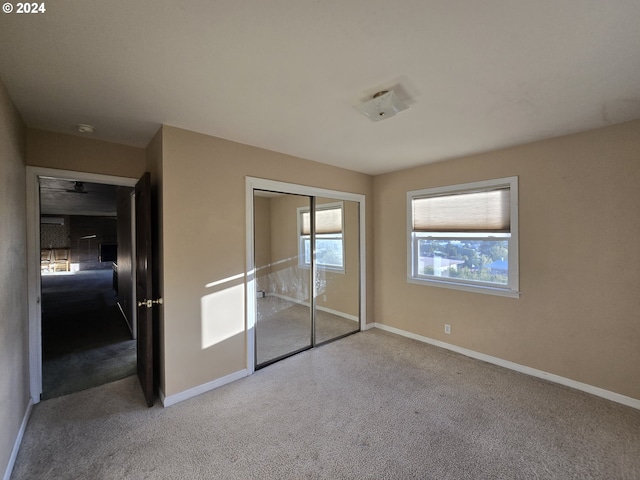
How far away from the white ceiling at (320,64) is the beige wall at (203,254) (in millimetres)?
307

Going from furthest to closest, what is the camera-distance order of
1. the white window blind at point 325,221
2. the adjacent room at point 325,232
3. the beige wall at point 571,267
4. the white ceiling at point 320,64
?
the white window blind at point 325,221 < the beige wall at point 571,267 < the adjacent room at point 325,232 < the white ceiling at point 320,64

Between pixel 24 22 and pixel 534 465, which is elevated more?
pixel 24 22

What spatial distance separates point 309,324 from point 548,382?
2.69m

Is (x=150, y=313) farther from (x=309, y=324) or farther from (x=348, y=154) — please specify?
(x=348, y=154)

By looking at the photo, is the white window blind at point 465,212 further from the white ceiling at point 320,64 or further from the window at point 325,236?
the window at point 325,236

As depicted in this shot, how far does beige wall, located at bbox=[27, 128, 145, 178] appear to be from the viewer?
97.6 inches

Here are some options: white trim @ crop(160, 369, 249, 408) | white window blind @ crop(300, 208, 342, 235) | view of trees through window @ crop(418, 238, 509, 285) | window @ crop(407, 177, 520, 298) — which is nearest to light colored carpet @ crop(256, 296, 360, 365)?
white trim @ crop(160, 369, 249, 408)

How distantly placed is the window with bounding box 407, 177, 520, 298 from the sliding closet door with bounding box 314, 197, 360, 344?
876 millimetres

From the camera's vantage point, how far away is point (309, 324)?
12.6 feet

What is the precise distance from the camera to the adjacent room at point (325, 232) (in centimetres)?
144

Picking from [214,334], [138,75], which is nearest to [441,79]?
[138,75]

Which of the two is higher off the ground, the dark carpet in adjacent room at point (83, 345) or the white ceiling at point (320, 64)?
the white ceiling at point (320, 64)

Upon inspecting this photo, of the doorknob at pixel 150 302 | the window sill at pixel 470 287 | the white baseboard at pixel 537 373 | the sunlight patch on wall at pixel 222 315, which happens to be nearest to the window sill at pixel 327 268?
the window sill at pixel 470 287

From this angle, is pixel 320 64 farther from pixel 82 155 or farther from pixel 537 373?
pixel 537 373
